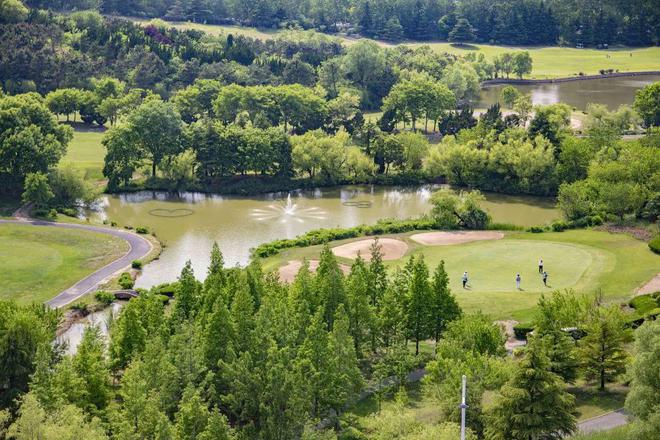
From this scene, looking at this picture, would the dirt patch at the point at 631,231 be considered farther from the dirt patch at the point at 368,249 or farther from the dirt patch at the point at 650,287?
the dirt patch at the point at 368,249

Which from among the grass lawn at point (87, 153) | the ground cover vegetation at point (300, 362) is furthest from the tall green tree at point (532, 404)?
the grass lawn at point (87, 153)

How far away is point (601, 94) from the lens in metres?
188

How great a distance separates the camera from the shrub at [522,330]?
69438 millimetres

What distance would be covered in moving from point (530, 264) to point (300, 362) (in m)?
35.6

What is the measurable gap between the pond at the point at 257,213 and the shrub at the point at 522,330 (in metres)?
31.4

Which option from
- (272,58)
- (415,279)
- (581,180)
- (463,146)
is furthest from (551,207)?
(272,58)

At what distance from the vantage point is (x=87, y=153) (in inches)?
5221

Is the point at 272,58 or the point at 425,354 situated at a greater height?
the point at 272,58

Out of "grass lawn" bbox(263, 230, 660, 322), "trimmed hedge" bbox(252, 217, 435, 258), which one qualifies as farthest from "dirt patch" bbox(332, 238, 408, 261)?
"trimmed hedge" bbox(252, 217, 435, 258)

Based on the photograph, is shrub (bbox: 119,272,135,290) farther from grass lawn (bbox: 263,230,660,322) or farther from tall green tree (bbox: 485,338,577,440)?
tall green tree (bbox: 485,338,577,440)

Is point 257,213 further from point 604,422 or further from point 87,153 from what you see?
point 604,422

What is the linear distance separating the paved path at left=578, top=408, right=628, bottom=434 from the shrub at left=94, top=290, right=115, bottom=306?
139ft

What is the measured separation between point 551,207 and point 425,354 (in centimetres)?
4921

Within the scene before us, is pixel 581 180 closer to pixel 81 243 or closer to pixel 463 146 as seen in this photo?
pixel 463 146
